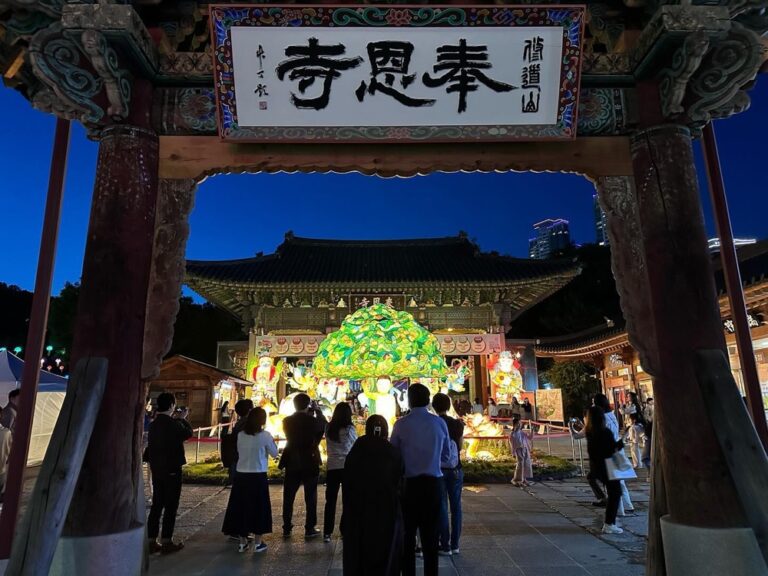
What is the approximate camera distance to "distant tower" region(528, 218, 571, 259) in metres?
106

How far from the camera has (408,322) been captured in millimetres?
10719

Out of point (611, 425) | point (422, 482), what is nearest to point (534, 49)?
point (422, 482)

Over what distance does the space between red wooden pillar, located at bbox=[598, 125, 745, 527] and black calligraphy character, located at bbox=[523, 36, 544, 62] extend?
106 cm

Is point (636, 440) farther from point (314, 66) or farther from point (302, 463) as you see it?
point (314, 66)

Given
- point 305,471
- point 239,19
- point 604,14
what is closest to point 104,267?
point 239,19

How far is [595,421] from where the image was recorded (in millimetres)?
6613

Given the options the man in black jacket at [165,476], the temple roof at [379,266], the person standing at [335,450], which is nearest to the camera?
the man in black jacket at [165,476]

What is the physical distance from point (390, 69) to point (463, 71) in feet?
2.01

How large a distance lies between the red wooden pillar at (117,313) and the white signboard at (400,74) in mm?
824

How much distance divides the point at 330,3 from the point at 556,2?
6.25 feet

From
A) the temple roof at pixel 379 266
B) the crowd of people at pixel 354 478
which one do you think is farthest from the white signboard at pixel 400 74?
the temple roof at pixel 379 266

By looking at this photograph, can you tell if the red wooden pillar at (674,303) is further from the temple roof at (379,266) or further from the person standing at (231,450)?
the temple roof at (379,266)

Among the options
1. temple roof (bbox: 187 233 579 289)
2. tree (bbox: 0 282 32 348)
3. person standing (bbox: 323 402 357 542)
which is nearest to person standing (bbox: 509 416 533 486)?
person standing (bbox: 323 402 357 542)

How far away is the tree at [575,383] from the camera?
83.3 ft
